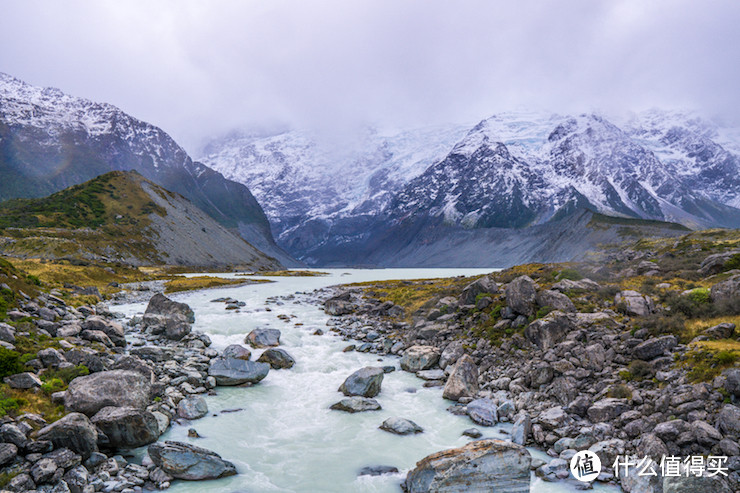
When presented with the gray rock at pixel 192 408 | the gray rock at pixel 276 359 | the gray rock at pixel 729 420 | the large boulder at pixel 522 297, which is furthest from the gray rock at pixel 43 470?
the large boulder at pixel 522 297

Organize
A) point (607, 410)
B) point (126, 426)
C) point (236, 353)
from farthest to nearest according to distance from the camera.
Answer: point (236, 353) < point (607, 410) < point (126, 426)

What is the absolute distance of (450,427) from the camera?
763 inches

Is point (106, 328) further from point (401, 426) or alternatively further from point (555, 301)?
point (555, 301)

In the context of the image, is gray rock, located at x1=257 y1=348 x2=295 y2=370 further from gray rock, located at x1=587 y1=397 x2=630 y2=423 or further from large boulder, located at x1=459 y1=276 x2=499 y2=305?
gray rock, located at x1=587 y1=397 x2=630 y2=423

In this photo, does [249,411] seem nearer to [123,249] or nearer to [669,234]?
[123,249]

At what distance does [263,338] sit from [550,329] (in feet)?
71.4

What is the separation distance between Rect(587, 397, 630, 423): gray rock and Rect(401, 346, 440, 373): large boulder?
Result: 1201cm

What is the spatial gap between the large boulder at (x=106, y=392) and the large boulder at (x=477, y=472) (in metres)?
12.4

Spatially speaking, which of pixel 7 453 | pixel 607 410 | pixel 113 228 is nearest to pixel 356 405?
pixel 607 410

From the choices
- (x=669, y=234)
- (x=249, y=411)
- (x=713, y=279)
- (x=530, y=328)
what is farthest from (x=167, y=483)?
(x=669, y=234)

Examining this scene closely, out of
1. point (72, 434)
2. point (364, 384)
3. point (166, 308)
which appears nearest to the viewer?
point (72, 434)

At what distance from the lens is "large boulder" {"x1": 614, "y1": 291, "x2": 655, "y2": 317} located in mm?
23391

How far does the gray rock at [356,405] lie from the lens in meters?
21.6

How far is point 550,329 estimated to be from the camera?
24344mm
